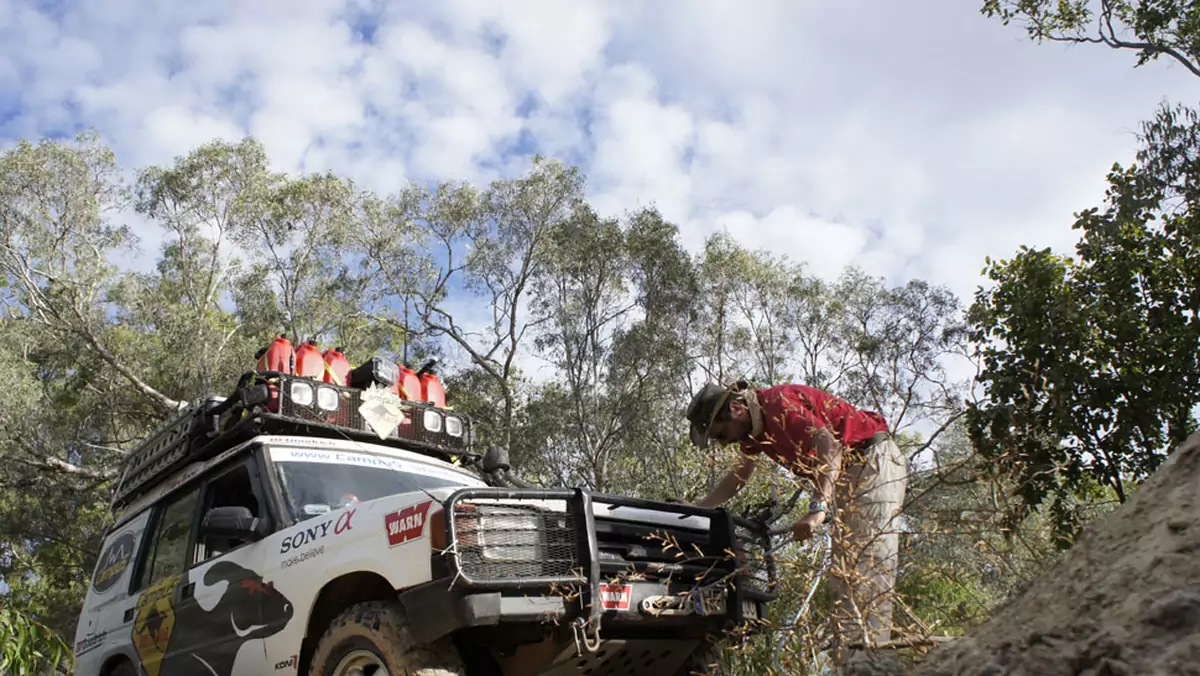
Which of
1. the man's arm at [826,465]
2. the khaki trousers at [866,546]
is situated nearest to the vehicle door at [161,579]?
the man's arm at [826,465]

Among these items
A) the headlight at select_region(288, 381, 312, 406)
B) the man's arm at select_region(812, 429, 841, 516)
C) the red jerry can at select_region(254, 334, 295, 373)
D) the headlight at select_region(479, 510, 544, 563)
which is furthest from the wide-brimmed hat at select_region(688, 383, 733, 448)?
the red jerry can at select_region(254, 334, 295, 373)

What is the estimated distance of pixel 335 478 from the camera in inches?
206

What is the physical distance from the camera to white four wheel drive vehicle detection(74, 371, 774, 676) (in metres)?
3.77

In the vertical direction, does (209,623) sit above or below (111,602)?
below

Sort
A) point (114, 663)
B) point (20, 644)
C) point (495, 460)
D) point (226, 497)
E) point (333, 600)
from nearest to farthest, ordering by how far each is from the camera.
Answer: point (20, 644) < point (333, 600) < point (226, 497) < point (495, 460) < point (114, 663)

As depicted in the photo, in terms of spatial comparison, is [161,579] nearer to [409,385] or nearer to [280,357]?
[280,357]

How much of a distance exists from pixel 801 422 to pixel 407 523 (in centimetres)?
199

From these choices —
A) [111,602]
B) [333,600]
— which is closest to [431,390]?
[111,602]

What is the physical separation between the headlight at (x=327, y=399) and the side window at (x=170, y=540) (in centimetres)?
86

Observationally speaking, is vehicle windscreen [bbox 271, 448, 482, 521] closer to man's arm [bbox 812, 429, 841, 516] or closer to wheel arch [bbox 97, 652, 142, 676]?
wheel arch [bbox 97, 652, 142, 676]

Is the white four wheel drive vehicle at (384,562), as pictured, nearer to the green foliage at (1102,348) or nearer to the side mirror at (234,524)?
the side mirror at (234,524)

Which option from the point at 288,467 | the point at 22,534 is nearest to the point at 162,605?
the point at 288,467

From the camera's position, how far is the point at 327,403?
576 cm

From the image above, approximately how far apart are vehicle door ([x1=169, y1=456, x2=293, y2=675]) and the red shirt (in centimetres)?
244
